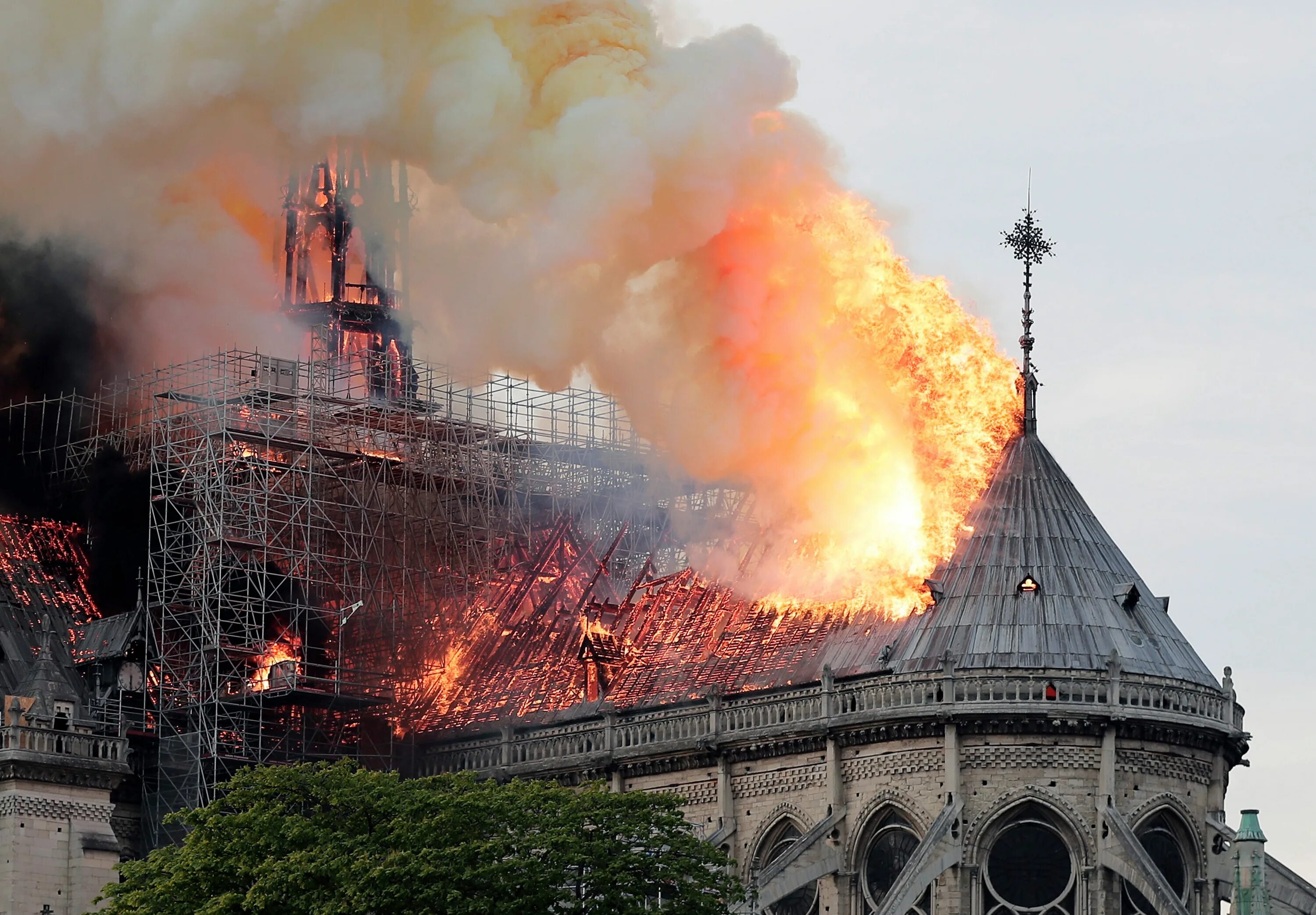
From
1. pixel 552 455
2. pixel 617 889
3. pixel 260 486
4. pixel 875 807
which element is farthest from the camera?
pixel 552 455

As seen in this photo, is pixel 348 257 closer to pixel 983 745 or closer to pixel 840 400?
pixel 840 400


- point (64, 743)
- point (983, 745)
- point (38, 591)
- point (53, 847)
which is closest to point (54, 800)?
point (53, 847)

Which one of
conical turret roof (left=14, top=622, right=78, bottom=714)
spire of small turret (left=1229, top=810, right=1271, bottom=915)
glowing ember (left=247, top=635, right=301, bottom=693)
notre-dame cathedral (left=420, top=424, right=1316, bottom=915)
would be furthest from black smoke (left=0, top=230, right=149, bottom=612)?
spire of small turret (left=1229, top=810, right=1271, bottom=915)

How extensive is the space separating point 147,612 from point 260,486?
4993 mm

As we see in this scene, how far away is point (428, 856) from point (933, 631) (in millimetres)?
16695

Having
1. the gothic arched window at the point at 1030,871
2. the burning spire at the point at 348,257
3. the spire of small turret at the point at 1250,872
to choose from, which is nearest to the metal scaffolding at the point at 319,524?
the burning spire at the point at 348,257

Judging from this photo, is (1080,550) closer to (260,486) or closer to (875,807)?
(875,807)

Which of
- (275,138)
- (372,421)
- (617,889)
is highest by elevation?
(275,138)

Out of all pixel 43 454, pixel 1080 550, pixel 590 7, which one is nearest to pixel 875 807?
pixel 1080 550

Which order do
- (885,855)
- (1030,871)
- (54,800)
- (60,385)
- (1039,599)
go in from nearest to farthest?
(1030,871)
(885,855)
(1039,599)
(54,800)
(60,385)

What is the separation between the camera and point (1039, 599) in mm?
Answer: 87500

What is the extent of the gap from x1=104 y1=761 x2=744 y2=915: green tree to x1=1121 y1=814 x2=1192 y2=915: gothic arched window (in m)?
11.2

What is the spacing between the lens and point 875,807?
282 ft

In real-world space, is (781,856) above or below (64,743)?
below
